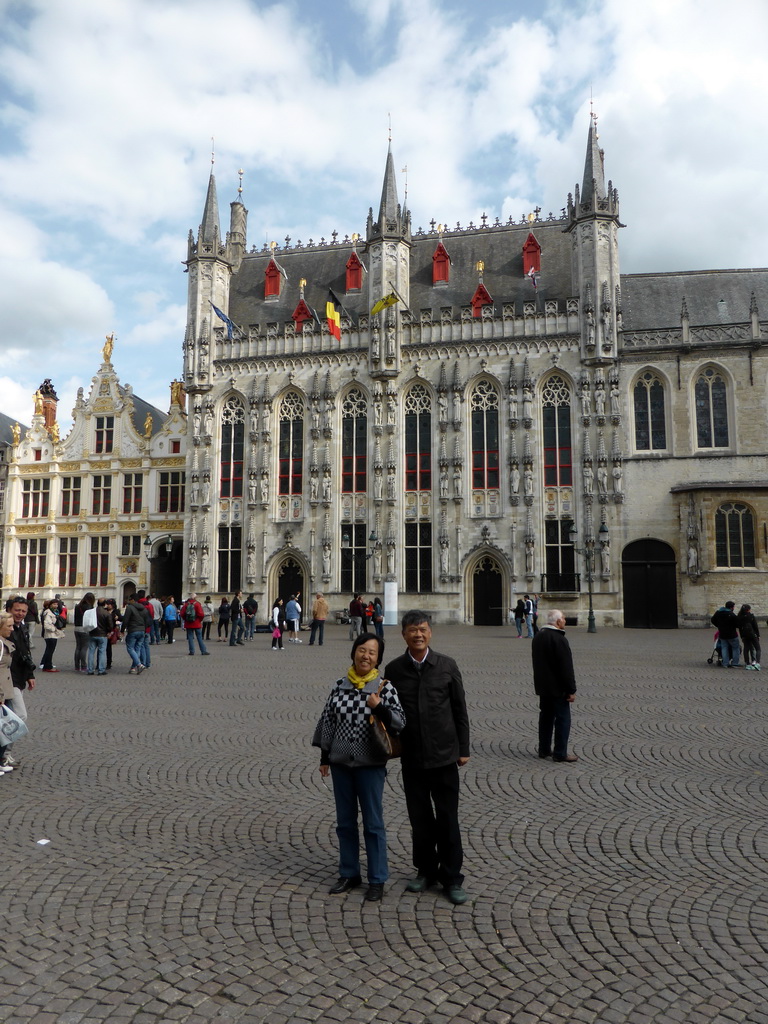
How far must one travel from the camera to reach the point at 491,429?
118 feet

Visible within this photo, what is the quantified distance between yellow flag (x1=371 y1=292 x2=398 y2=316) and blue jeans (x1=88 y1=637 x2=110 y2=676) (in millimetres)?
22859

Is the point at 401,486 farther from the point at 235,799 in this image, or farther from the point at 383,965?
the point at 383,965

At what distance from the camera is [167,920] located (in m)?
4.55

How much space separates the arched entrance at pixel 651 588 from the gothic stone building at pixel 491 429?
9 cm

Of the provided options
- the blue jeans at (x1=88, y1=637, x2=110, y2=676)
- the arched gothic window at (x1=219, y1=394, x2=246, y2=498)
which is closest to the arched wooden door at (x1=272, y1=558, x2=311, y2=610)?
the arched gothic window at (x1=219, y1=394, x2=246, y2=498)

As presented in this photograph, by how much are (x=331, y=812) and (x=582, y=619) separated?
→ 28.5 m

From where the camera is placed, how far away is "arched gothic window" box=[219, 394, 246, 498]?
38531mm

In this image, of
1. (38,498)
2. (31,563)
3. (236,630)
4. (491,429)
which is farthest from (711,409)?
(31,563)

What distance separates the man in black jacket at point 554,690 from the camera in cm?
848

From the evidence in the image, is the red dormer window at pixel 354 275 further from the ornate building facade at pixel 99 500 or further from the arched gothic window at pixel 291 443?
the ornate building facade at pixel 99 500

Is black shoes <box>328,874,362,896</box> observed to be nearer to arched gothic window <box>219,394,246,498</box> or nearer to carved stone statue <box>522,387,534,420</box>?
carved stone statue <box>522,387,534,420</box>

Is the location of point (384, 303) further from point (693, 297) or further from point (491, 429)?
point (693, 297)

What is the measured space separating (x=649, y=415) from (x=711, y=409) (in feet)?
8.76

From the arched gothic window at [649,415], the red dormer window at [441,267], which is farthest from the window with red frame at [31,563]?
the arched gothic window at [649,415]
